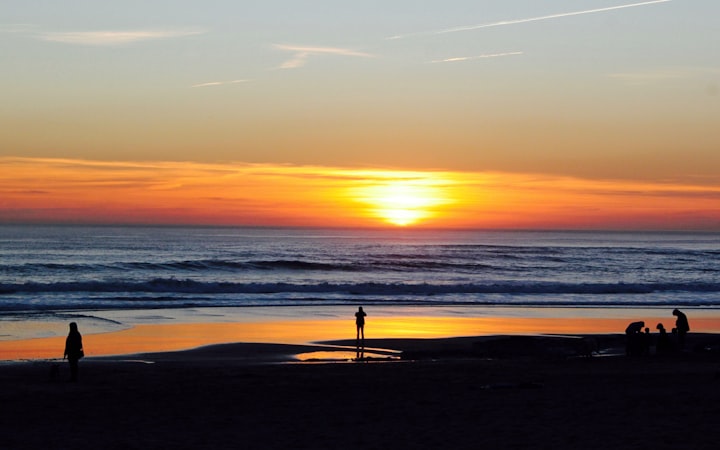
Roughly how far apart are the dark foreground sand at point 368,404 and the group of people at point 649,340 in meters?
0.76

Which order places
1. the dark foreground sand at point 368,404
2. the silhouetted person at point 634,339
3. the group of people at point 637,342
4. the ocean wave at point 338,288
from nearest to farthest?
the dark foreground sand at point 368,404 → the group of people at point 637,342 → the silhouetted person at point 634,339 → the ocean wave at point 338,288

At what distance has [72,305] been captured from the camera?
36625 mm

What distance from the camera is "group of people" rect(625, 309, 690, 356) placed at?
21.1 meters

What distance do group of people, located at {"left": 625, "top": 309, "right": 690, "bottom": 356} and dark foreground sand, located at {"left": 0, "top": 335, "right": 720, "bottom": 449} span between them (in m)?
0.76

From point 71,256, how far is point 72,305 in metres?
40.8

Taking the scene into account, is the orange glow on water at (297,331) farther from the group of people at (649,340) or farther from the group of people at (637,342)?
the group of people at (649,340)

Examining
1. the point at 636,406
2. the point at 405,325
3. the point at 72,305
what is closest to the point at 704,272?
the point at 405,325

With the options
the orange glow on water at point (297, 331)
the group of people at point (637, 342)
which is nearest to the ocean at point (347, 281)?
the orange glow on water at point (297, 331)

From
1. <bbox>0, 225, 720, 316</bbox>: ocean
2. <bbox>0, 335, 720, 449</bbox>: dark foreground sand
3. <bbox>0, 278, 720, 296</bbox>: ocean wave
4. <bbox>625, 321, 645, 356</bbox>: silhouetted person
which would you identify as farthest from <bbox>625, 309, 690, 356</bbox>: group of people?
<bbox>0, 278, 720, 296</bbox>: ocean wave

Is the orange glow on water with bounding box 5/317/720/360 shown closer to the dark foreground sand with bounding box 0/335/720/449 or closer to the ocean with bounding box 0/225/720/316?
the dark foreground sand with bounding box 0/335/720/449

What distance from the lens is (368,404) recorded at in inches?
548

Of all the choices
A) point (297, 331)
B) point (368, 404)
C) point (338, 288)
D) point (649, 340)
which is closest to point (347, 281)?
point (338, 288)

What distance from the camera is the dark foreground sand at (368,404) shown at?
36.8ft

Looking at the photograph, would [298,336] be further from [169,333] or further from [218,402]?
[218,402]
